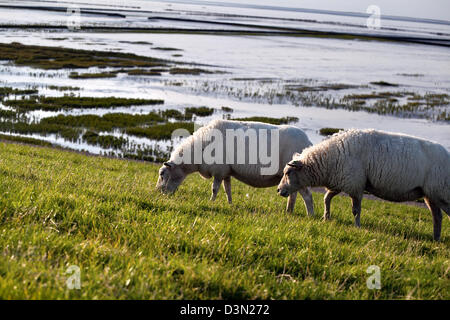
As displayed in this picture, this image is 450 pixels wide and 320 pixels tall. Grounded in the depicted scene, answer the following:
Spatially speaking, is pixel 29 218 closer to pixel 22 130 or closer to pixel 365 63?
pixel 22 130

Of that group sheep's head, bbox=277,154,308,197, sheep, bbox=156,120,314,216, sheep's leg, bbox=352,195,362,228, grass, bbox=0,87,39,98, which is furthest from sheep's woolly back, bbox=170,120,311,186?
grass, bbox=0,87,39,98

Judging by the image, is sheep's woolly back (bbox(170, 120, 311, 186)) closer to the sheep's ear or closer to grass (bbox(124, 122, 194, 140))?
the sheep's ear

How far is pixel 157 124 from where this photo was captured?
3484 centimetres

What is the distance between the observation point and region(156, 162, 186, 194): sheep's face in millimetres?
12062

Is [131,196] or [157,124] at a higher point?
[131,196]

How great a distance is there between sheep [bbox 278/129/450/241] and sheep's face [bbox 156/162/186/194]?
312cm

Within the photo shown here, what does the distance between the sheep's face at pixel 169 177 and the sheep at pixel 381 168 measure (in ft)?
10.2

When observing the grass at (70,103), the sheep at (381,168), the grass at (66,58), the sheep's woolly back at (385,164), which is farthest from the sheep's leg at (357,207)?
the grass at (66,58)

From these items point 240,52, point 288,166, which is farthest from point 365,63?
point 288,166

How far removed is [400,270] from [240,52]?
9437 centimetres

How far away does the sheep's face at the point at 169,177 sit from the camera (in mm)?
12062

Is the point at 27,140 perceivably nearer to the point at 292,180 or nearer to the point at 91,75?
the point at 292,180

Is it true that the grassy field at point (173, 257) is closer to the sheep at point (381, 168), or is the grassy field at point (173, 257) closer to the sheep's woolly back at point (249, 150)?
the sheep at point (381, 168)

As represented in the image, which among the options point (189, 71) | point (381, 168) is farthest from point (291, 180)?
point (189, 71)
